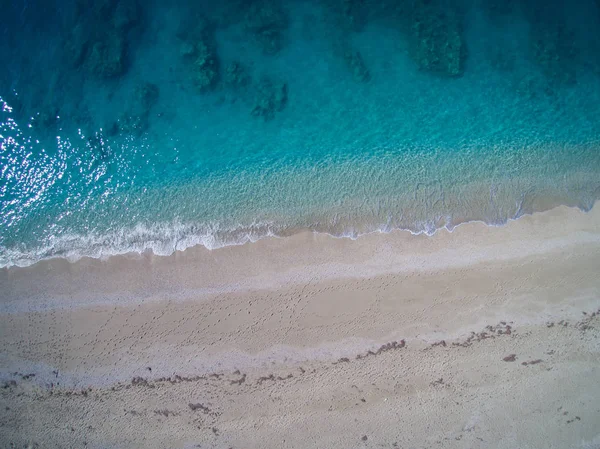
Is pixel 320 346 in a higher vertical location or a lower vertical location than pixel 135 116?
lower

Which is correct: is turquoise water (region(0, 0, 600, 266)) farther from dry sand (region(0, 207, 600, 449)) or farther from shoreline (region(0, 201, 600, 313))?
dry sand (region(0, 207, 600, 449))

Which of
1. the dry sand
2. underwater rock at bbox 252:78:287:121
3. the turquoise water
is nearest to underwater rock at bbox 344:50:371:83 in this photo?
Result: the turquoise water

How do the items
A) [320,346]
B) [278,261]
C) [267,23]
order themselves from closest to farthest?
1. [320,346]
2. [278,261]
3. [267,23]

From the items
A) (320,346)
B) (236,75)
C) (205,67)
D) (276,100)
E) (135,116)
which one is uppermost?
(205,67)

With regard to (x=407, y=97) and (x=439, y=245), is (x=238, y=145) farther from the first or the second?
(x=439, y=245)

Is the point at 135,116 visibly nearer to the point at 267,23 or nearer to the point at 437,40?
the point at 267,23

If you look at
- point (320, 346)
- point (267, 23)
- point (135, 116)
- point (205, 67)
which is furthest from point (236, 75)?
point (320, 346)

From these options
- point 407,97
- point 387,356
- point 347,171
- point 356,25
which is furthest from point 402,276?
point 356,25
